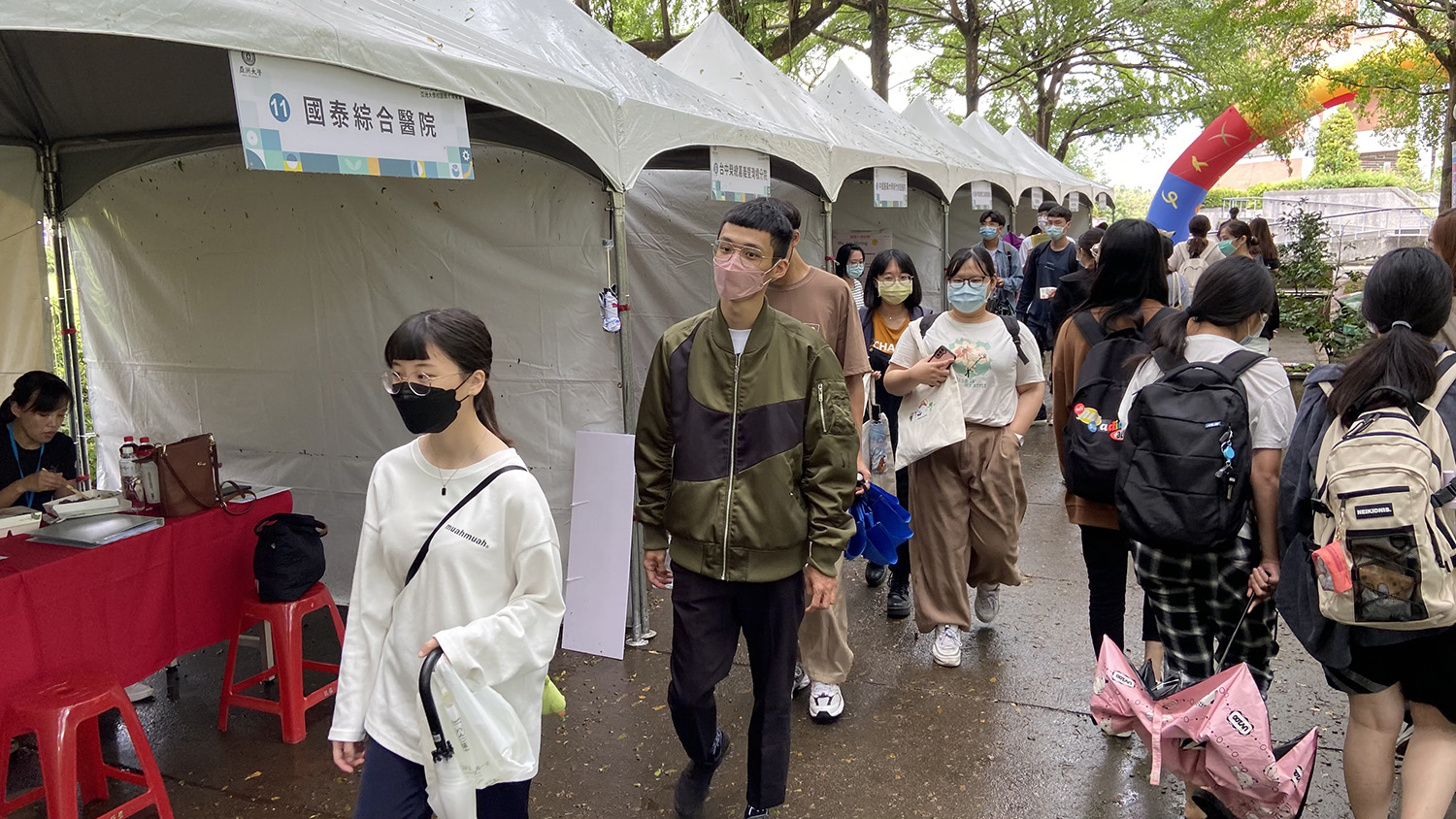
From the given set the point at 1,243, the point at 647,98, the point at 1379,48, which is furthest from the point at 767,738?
the point at 1379,48

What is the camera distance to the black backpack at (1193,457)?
8.26 feet

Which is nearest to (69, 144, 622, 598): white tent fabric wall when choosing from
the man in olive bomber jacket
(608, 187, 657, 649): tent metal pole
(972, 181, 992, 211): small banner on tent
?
(608, 187, 657, 649): tent metal pole

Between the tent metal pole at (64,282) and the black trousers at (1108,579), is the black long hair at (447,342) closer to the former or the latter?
the black trousers at (1108,579)

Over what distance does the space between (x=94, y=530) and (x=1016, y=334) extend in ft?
12.0

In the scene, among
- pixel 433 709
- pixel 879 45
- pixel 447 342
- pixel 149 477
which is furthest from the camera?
pixel 879 45

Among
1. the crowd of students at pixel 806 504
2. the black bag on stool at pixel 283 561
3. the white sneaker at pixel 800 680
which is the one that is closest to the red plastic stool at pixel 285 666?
the black bag on stool at pixel 283 561

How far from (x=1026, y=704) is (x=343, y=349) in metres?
3.67

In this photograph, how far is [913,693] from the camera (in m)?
3.78

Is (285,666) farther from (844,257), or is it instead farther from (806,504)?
(844,257)

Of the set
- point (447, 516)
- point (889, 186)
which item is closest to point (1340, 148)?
point (889, 186)

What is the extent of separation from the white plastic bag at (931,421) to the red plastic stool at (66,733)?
289 cm

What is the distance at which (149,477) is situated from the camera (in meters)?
3.50

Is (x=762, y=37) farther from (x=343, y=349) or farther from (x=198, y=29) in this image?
(x=198, y=29)

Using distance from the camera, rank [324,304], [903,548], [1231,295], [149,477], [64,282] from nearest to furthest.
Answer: [1231,295]
[149,477]
[903,548]
[324,304]
[64,282]
